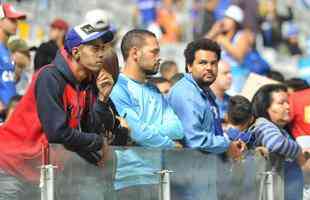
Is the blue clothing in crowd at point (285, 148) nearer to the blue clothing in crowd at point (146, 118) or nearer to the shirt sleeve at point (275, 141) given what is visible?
the shirt sleeve at point (275, 141)

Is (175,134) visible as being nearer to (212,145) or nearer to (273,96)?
(212,145)

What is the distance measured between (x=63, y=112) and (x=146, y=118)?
1.33m

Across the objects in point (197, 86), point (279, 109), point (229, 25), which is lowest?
point (279, 109)

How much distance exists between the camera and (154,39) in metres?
9.04

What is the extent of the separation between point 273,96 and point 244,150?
89 cm

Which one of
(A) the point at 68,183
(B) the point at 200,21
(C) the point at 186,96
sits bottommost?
(A) the point at 68,183

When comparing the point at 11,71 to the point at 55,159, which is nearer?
the point at 55,159

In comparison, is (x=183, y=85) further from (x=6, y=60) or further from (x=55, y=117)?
(x=6, y=60)

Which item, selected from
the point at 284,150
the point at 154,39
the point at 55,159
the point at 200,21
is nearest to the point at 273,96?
the point at 284,150

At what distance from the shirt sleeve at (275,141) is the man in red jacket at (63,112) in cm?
176

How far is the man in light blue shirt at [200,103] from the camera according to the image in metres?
8.73

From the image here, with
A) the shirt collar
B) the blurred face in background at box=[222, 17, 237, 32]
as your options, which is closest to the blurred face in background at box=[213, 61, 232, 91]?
the shirt collar

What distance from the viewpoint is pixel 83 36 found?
787 cm


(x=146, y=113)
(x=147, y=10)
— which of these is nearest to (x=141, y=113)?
(x=146, y=113)
